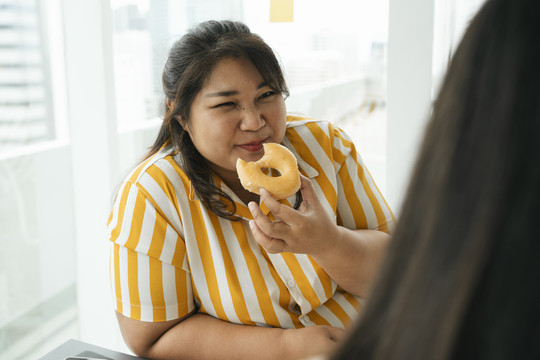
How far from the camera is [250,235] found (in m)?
1.49

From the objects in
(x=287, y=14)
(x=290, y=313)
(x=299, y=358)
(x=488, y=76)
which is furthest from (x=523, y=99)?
(x=287, y=14)

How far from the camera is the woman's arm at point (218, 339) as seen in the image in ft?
4.21

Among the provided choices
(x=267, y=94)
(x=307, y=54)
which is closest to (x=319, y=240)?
(x=267, y=94)

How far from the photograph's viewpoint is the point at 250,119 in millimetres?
1434

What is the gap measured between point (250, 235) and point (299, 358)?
1.21ft

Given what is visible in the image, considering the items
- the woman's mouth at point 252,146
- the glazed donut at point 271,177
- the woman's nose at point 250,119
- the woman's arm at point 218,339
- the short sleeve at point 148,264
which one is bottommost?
the woman's arm at point 218,339

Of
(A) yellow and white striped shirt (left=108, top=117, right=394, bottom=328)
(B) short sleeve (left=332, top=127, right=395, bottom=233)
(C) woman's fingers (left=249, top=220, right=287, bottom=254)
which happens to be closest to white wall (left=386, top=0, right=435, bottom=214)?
(B) short sleeve (left=332, top=127, right=395, bottom=233)

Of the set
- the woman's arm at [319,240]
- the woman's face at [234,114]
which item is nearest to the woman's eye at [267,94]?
the woman's face at [234,114]

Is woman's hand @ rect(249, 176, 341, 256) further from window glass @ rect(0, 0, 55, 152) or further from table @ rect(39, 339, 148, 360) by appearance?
window glass @ rect(0, 0, 55, 152)

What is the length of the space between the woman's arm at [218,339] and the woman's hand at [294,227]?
0.21m

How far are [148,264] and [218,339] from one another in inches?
10.5

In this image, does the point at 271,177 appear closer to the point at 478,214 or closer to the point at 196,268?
the point at 196,268

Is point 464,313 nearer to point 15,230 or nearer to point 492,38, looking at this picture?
point 492,38

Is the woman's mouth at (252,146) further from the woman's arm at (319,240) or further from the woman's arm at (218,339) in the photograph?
the woman's arm at (218,339)
